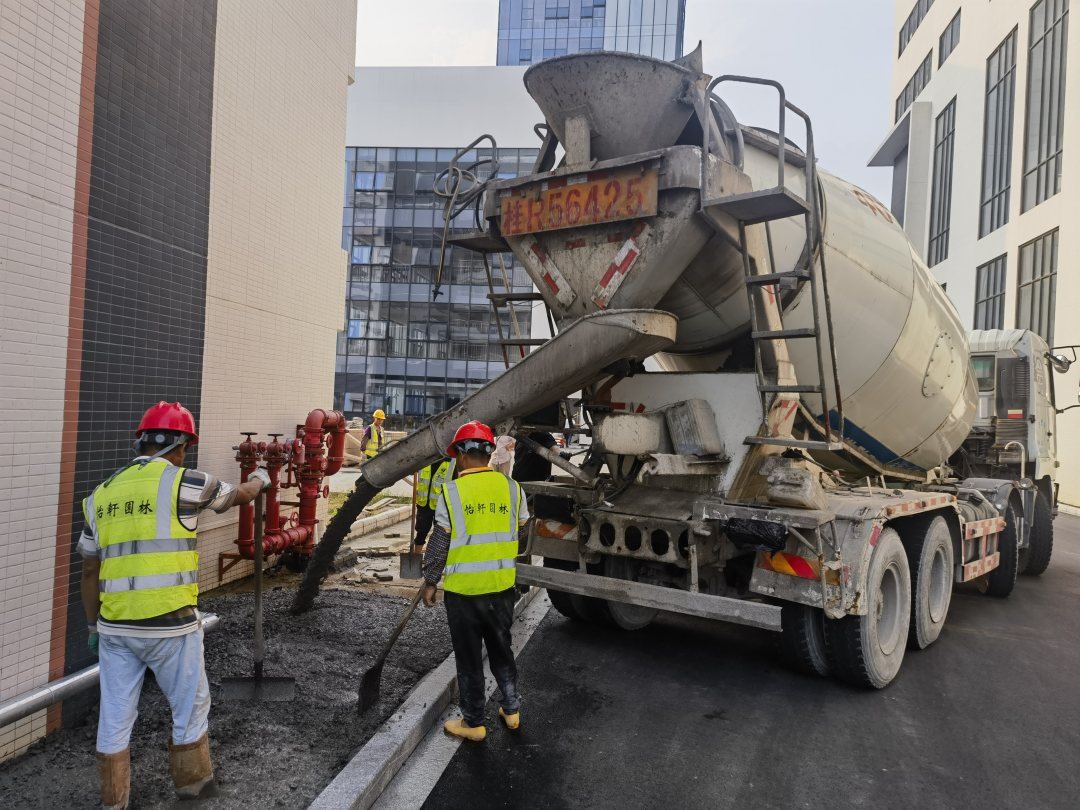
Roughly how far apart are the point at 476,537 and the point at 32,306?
2.51 metres

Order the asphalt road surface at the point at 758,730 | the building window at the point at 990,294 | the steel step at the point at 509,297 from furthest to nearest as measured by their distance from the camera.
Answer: the building window at the point at 990,294
the steel step at the point at 509,297
the asphalt road surface at the point at 758,730

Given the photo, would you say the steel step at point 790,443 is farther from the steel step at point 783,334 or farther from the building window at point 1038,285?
the building window at point 1038,285

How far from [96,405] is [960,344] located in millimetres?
7023

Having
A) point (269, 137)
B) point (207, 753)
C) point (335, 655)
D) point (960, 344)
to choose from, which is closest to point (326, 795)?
point (207, 753)

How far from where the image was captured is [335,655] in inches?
194

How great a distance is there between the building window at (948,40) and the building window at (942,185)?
2.24 metres

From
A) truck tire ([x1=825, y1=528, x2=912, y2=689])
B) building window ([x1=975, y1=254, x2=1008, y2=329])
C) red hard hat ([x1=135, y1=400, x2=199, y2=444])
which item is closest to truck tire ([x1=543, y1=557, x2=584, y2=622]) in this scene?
truck tire ([x1=825, y1=528, x2=912, y2=689])

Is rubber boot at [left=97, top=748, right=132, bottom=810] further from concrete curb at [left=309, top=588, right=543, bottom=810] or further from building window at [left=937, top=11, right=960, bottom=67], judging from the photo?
building window at [left=937, top=11, right=960, bottom=67]

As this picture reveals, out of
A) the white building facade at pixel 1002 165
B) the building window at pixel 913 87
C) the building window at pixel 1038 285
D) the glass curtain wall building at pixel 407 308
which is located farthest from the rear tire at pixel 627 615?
the building window at pixel 913 87

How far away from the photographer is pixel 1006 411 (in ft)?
29.0

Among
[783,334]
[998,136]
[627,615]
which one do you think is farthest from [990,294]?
[783,334]

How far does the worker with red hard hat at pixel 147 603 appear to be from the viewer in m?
2.98

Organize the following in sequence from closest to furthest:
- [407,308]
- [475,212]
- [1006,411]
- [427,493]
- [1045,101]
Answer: [475,212]
[427,493]
[1006,411]
[1045,101]
[407,308]

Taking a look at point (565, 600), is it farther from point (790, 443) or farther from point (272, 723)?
point (272, 723)
